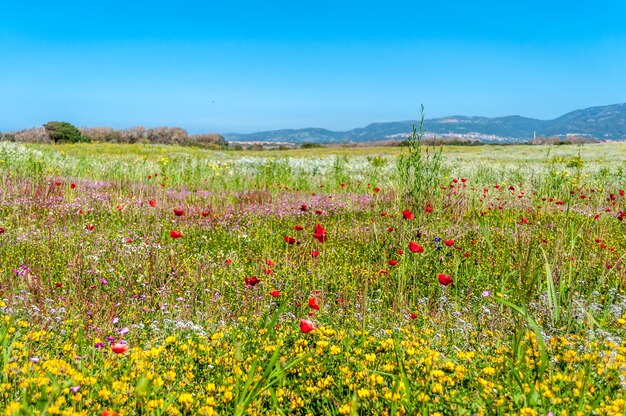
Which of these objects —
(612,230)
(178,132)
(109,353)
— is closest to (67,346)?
(109,353)

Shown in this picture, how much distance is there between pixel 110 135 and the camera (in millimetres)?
51906

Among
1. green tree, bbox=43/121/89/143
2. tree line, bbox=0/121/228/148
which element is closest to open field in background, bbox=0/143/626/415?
green tree, bbox=43/121/89/143

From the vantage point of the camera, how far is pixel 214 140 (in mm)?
59125

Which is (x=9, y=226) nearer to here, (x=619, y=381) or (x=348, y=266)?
(x=348, y=266)

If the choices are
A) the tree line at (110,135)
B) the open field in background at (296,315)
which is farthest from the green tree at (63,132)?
the open field in background at (296,315)

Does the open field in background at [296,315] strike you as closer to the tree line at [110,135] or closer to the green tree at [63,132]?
the green tree at [63,132]

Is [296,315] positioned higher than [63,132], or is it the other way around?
[63,132]

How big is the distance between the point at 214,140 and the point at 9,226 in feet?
175

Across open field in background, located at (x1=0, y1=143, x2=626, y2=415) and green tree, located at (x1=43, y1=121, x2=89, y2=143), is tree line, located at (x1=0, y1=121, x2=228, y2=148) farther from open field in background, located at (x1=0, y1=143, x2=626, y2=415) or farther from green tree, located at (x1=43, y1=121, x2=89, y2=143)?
open field in background, located at (x1=0, y1=143, x2=626, y2=415)

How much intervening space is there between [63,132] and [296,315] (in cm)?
4975

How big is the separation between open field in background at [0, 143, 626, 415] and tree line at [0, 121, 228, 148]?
41.0m

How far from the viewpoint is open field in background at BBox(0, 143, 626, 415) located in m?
2.59

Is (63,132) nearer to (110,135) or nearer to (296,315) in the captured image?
(110,135)

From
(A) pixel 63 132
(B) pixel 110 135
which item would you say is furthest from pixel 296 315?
(B) pixel 110 135
